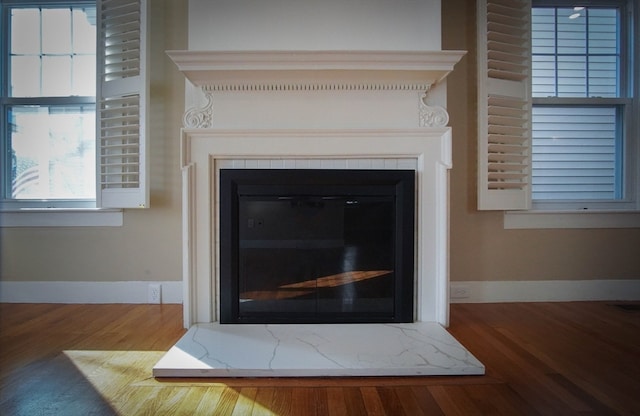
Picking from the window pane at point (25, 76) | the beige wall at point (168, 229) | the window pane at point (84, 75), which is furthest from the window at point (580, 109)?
the window pane at point (25, 76)

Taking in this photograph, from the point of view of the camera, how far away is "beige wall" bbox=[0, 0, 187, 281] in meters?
2.34

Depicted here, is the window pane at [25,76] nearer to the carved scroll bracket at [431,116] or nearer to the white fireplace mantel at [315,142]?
the white fireplace mantel at [315,142]

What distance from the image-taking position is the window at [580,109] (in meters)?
2.53

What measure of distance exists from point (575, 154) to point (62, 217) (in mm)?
3889

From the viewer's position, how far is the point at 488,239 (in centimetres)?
242

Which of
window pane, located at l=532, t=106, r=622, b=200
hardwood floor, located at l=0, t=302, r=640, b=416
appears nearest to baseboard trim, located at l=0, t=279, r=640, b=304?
hardwood floor, located at l=0, t=302, r=640, b=416

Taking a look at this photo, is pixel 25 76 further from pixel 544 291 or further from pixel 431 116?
pixel 544 291

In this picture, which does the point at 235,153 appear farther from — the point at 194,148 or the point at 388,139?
the point at 388,139

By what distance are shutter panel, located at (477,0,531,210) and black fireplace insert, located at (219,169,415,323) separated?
2.46ft

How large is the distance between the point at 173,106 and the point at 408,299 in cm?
207

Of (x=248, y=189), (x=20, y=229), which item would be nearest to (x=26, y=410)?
(x=248, y=189)

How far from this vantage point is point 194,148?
75.4 inches

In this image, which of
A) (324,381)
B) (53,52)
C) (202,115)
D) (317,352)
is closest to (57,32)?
(53,52)

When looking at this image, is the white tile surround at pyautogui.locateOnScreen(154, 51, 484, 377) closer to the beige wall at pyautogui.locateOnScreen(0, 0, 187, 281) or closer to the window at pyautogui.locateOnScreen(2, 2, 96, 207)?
the beige wall at pyautogui.locateOnScreen(0, 0, 187, 281)
